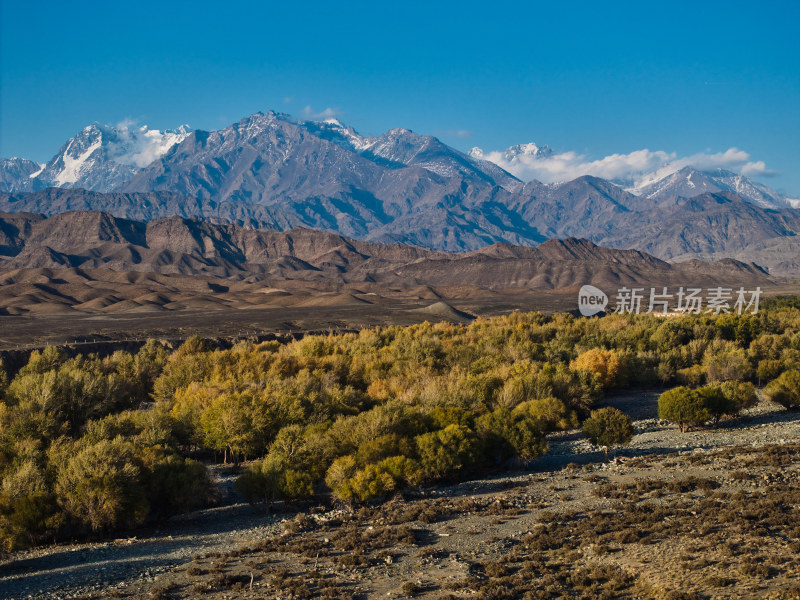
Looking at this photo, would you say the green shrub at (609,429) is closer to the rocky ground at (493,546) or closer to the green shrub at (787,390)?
the rocky ground at (493,546)

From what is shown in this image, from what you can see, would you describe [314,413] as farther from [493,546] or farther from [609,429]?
[493,546]

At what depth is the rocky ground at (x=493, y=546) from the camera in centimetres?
1992

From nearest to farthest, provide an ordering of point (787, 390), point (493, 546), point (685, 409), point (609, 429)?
1. point (493, 546)
2. point (609, 429)
3. point (685, 409)
4. point (787, 390)

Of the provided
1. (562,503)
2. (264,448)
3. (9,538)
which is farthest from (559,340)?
(9,538)

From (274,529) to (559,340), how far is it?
51858 mm

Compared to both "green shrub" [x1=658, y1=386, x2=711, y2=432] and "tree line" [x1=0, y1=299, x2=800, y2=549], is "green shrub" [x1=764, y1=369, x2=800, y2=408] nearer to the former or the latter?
"tree line" [x1=0, y1=299, x2=800, y2=549]

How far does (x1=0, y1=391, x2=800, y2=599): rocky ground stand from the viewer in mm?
19922

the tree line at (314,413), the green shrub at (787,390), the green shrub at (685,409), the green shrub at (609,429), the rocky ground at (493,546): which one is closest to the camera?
the rocky ground at (493,546)

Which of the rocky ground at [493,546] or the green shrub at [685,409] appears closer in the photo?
the rocky ground at [493,546]

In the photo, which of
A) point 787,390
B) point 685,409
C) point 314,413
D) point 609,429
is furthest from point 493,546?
point 787,390

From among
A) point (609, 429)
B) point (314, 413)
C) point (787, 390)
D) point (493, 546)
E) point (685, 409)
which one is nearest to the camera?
point (493, 546)

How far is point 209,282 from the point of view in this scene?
19912cm

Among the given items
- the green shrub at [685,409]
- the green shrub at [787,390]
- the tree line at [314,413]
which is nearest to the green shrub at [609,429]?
the tree line at [314,413]

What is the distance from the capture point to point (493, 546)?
2361 centimetres
